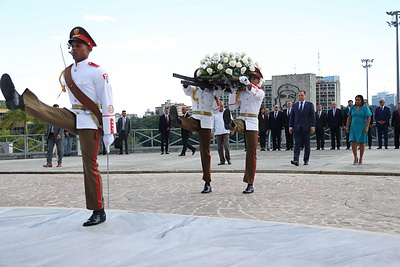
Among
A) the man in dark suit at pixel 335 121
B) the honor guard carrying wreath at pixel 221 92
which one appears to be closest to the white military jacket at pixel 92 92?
the honor guard carrying wreath at pixel 221 92

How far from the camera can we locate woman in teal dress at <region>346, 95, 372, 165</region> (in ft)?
40.9

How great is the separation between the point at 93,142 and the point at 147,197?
2.63 m

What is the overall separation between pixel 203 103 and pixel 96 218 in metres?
2.99

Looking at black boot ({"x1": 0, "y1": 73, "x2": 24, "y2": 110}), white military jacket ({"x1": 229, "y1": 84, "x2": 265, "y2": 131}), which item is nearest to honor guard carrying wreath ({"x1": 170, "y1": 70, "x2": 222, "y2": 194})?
white military jacket ({"x1": 229, "y1": 84, "x2": 265, "y2": 131})

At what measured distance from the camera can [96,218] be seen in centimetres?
529

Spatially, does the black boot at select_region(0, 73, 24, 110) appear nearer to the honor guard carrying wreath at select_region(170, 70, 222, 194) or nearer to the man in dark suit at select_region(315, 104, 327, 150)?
the honor guard carrying wreath at select_region(170, 70, 222, 194)

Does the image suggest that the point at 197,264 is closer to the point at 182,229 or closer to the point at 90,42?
the point at 182,229

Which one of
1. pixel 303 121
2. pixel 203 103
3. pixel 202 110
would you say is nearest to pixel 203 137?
pixel 202 110

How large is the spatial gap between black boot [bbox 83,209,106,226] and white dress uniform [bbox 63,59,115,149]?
2.55 ft

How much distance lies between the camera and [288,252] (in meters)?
3.96

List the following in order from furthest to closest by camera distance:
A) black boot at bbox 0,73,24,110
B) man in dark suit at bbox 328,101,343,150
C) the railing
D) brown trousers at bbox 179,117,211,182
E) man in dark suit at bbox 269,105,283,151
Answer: the railing, man in dark suit at bbox 269,105,283,151, man in dark suit at bbox 328,101,343,150, brown trousers at bbox 179,117,211,182, black boot at bbox 0,73,24,110

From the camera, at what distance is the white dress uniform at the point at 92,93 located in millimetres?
5348

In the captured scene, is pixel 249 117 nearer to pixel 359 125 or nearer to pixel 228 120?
pixel 228 120

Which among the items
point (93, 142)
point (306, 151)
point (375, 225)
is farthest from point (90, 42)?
point (306, 151)
